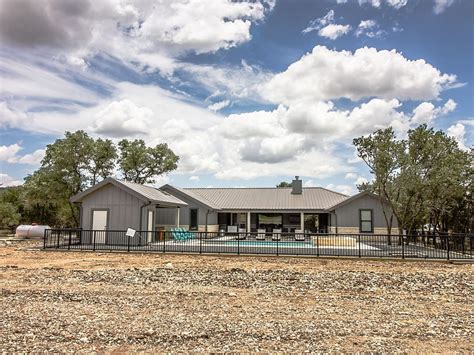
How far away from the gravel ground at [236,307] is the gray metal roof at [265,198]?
15.6 metres

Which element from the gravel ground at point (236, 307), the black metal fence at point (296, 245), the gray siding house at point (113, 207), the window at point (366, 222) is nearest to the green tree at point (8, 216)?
the gray siding house at point (113, 207)

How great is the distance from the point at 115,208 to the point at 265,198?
1460cm

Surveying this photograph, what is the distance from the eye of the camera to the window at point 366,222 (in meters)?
26.9

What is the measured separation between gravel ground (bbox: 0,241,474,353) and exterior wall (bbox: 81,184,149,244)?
20.4 feet

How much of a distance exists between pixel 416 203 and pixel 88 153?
25745mm

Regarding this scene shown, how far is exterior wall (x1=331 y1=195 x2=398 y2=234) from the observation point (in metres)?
26.8

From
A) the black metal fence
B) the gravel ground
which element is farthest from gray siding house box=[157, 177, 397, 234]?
the gravel ground

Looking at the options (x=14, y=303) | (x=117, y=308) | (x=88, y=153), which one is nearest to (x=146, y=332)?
(x=117, y=308)

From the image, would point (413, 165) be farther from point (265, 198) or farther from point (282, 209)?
point (265, 198)

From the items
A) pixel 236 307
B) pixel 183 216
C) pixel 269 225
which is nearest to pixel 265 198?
pixel 269 225

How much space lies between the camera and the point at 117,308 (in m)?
8.38

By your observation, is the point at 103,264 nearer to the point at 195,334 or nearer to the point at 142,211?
the point at 142,211

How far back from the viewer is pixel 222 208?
3080cm

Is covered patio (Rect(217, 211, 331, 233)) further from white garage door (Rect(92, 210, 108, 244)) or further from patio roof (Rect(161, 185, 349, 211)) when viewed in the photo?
white garage door (Rect(92, 210, 108, 244))
